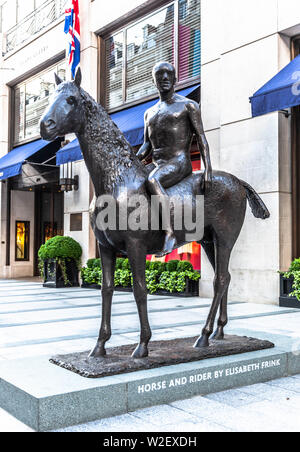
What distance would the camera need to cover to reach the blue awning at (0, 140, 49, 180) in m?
17.0

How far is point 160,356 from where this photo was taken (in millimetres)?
4547

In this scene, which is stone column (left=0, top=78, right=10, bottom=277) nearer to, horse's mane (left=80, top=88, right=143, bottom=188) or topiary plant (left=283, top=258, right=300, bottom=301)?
topiary plant (left=283, top=258, right=300, bottom=301)

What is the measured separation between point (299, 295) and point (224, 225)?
17.1ft

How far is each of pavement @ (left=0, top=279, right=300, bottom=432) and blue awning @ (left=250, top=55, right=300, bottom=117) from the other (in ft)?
12.8

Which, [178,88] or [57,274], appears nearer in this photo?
[178,88]

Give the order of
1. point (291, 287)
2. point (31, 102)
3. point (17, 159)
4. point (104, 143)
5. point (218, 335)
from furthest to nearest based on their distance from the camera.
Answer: point (31, 102) → point (17, 159) → point (291, 287) → point (218, 335) → point (104, 143)

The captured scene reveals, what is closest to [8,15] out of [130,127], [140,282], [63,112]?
[130,127]

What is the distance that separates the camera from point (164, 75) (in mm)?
4906

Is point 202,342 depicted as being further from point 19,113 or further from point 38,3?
point 38,3

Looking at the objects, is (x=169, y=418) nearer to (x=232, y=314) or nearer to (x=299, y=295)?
(x=232, y=314)

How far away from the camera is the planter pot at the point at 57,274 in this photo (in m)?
15.4

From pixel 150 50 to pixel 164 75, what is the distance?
10501 mm

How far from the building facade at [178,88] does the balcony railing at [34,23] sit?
0.07 metres
